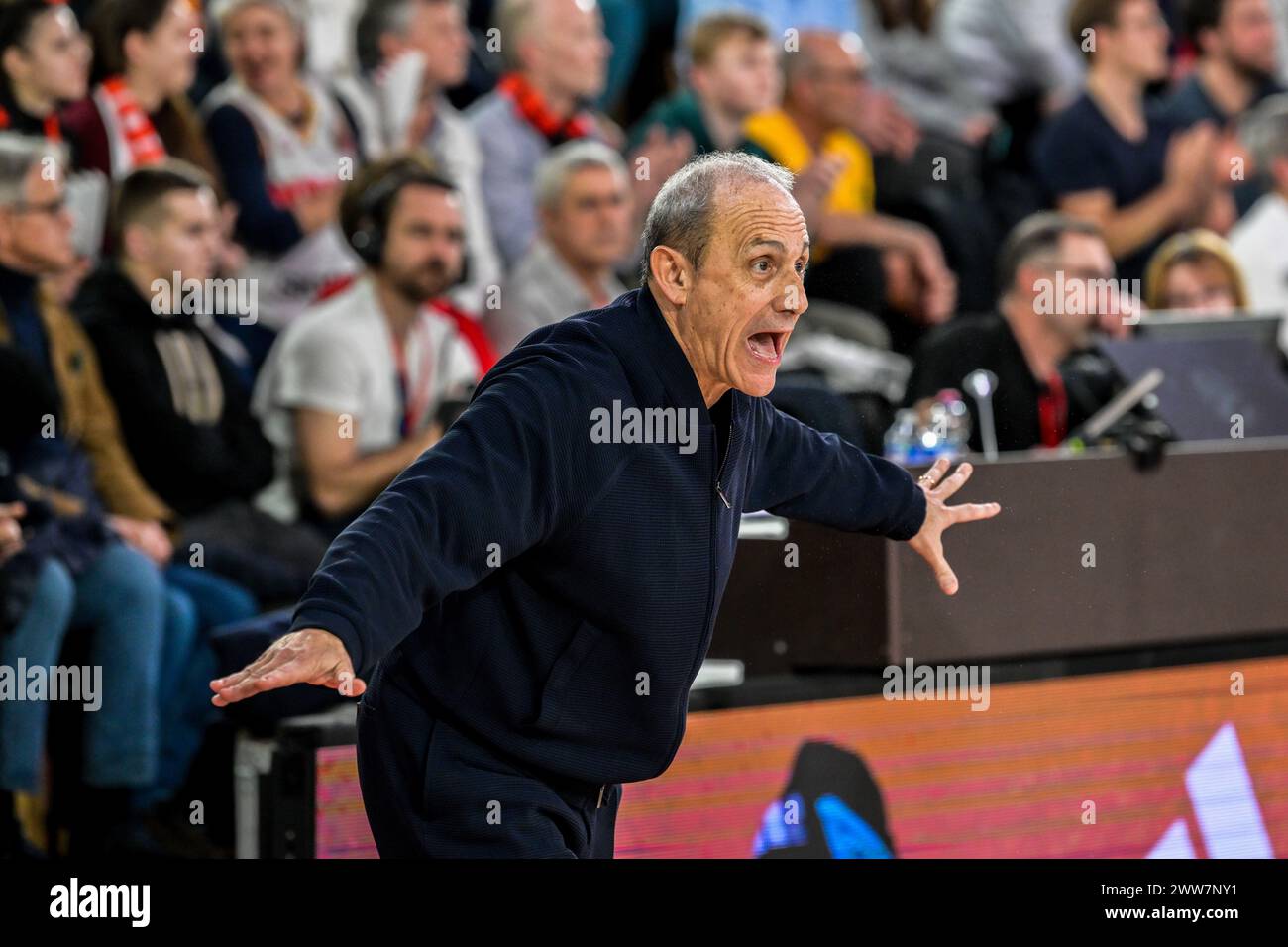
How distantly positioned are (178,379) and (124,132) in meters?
0.79

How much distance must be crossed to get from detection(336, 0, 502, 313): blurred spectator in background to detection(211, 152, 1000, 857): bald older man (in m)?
3.27

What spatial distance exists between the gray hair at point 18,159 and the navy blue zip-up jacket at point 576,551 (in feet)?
8.28

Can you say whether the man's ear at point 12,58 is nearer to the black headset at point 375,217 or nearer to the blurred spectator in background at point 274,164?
the blurred spectator in background at point 274,164

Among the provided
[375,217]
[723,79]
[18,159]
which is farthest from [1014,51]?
[18,159]

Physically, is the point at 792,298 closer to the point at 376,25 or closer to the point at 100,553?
the point at 100,553

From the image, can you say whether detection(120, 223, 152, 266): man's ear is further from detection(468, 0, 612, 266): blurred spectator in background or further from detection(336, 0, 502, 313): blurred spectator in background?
detection(468, 0, 612, 266): blurred spectator in background

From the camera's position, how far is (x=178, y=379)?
508cm

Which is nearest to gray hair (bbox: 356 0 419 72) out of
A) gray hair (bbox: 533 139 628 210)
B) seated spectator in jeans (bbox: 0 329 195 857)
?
gray hair (bbox: 533 139 628 210)

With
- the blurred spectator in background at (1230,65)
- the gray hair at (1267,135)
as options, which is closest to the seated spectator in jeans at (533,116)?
the gray hair at (1267,135)

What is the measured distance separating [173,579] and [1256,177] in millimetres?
4261

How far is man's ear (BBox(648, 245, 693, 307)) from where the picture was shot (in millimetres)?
2762
